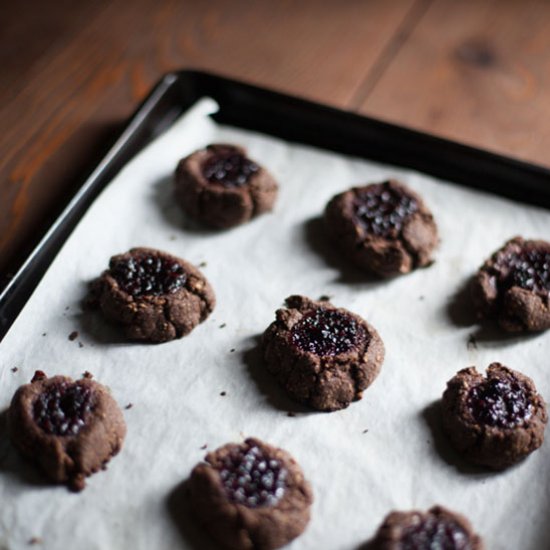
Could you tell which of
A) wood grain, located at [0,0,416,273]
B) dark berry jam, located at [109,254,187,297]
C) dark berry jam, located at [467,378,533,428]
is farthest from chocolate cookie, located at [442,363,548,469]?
wood grain, located at [0,0,416,273]

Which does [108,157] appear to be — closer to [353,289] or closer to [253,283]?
[253,283]

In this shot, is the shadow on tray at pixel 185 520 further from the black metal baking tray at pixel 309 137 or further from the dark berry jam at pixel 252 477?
the black metal baking tray at pixel 309 137

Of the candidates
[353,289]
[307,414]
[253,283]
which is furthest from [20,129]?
[307,414]

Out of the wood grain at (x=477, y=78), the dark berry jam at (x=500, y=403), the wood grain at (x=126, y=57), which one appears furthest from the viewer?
the wood grain at (x=477, y=78)

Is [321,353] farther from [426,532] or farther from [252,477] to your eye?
[426,532]

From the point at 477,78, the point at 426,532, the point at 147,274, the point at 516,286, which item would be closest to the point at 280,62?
Answer: the point at 477,78

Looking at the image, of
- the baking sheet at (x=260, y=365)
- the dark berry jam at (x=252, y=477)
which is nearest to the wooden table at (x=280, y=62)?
the baking sheet at (x=260, y=365)
